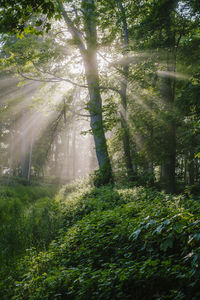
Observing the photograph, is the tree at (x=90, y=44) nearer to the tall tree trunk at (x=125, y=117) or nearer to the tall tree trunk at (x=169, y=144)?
the tall tree trunk at (x=125, y=117)

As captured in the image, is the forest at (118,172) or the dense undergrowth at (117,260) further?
the forest at (118,172)

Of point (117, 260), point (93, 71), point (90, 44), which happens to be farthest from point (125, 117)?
point (117, 260)

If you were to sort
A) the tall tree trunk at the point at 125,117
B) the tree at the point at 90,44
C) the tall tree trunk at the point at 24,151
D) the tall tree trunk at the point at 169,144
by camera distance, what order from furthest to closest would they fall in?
the tall tree trunk at the point at 24,151 < the tall tree trunk at the point at 125,117 < the tall tree trunk at the point at 169,144 < the tree at the point at 90,44

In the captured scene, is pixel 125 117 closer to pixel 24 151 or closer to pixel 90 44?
pixel 90 44

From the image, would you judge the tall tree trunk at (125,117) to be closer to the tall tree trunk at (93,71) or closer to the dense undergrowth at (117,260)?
the tall tree trunk at (93,71)

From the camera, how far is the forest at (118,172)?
111 inches

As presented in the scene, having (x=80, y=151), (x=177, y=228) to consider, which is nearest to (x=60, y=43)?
(x=177, y=228)

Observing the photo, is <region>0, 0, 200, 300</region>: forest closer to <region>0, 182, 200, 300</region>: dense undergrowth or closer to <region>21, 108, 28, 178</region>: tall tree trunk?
<region>0, 182, 200, 300</region>: dense undergrowth

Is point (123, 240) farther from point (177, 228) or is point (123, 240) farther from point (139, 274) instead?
point (177, 228)

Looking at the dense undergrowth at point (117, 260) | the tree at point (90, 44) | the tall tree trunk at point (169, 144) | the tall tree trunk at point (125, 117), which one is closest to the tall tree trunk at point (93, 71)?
the tree at point (90, 44)

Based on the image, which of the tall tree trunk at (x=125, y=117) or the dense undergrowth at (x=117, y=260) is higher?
the tall tree trunk at (x=125, y=117)

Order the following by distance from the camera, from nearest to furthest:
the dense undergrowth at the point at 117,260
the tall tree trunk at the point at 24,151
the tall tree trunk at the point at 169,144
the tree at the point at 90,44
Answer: the dense undergrowth at the point at 117,260
the tree at the point at 90,44
the tall tree trunk at the point at 169,144
the tall tree trunk at the point at 24,151

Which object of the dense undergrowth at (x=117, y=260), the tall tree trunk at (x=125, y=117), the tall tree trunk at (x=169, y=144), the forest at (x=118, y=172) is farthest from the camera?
the tall tree trunk at (x=125, y=117)

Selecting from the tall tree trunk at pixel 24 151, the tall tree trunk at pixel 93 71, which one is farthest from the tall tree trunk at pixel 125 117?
the tall tree trunk at pixel 24 151
